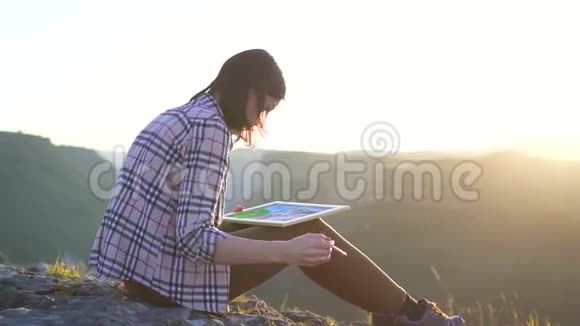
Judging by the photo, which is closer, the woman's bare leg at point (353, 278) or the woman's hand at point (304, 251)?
the woman's hand at point (304, 251)

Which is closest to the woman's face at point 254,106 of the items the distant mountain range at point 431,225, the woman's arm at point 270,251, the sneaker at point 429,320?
the woman's arm at point 270,251

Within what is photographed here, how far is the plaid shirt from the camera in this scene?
248 centimetres

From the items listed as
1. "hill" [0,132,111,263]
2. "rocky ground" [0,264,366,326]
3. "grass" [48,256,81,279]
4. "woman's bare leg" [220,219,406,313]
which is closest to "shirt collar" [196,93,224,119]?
"woman's bare leg" [220,219,406,313]

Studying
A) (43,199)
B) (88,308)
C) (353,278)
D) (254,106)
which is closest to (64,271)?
(88,308)

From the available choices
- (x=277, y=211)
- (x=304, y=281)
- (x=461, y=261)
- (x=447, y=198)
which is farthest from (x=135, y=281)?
(x=447, y=198)

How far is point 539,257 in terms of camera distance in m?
42.8

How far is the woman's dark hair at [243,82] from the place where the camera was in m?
2.64

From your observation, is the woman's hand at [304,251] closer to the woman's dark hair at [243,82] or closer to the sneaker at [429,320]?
the woman's dark hair at [243,82]

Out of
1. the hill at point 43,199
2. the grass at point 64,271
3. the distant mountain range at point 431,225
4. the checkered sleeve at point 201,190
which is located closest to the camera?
the checkered sleeve at point 201,190

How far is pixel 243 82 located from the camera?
2.64 m

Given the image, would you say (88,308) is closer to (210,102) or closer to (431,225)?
(210,102)

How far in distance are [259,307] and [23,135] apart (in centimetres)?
5073

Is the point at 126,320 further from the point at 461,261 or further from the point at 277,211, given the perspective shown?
the point at 461,261

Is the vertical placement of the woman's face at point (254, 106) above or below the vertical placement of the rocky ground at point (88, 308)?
above
